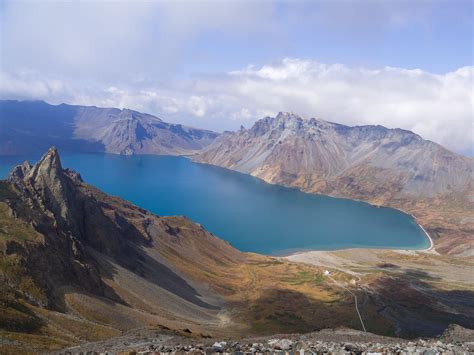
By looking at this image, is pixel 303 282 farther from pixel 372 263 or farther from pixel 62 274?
pixel 62 274

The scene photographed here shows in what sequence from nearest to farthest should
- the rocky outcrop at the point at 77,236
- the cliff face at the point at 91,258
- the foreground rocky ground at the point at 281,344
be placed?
the foreground rocky ground at the point at 281,344, the cliff face at the point at 91,258, the rocky outcrop at the point at 77,236

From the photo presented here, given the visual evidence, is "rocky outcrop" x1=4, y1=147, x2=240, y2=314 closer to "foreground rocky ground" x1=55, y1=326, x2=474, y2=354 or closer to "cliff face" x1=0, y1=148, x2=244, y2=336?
"cliff face" x1=0, y1=148, x2=244, y2=336

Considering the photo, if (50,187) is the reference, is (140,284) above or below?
below

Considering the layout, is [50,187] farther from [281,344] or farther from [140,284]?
[281,344]

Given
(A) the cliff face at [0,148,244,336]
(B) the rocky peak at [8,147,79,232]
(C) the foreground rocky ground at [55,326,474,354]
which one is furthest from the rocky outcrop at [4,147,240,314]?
(C) the foreground rocky ground at [55,326,474,354]

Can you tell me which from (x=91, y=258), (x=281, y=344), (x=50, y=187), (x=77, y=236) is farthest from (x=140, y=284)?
(x=281, y=344)

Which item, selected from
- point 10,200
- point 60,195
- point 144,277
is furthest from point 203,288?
point 10,200

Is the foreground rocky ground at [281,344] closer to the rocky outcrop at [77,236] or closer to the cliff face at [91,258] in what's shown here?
the cliff face at [91,258]

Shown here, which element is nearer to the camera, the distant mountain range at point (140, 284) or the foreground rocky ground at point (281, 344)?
the foreground rocky ground at point (281, 344)

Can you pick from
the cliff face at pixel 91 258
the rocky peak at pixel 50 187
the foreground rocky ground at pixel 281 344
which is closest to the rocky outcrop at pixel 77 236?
the rocky peak at pixel 50 187
